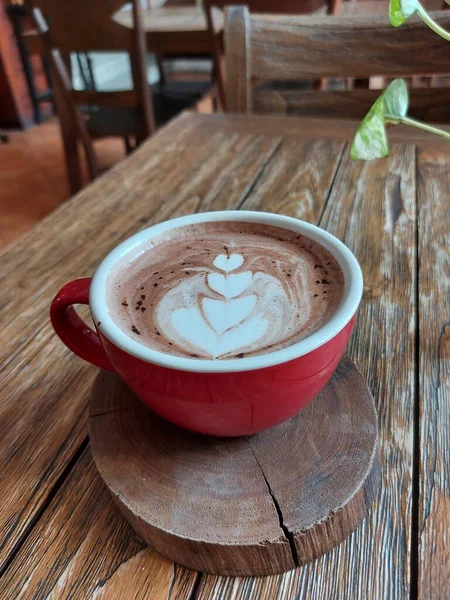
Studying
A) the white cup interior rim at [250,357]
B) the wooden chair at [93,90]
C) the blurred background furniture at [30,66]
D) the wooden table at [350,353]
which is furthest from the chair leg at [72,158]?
the white cup interior rim at [250,357]

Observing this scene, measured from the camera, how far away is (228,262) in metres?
0.41

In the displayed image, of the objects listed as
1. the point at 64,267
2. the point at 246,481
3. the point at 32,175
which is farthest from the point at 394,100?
the point at 32,175

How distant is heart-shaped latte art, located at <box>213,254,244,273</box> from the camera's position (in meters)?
0.40

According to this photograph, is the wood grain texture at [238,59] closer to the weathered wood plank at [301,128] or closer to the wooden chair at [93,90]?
the weathered wood plank at [301,128]

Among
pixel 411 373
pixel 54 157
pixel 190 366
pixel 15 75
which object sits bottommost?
pixel 54 157

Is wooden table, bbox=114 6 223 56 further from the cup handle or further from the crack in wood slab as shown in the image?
the crack in wood slab

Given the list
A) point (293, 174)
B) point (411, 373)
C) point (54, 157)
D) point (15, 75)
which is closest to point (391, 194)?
point (293, 174)

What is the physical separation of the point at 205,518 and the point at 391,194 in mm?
545

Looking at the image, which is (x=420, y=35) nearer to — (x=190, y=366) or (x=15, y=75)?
(x=190, y=366)

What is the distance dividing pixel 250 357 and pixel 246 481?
0.09 metres

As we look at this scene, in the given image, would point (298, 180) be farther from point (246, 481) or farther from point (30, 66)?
point (30, 66)

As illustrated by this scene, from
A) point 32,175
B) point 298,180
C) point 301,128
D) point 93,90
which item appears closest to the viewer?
point 298,180

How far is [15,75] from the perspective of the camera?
10.8 feet

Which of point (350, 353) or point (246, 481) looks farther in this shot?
point (350, 353)
